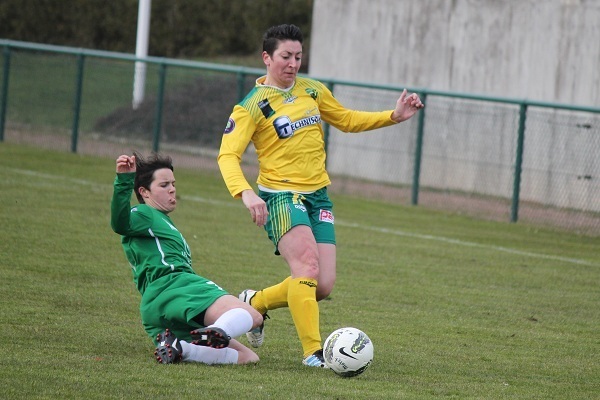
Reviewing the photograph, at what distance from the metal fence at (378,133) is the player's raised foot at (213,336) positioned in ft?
30.7

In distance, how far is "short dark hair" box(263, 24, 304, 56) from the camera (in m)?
6.92

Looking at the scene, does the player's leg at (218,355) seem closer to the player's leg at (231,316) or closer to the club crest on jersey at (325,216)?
the player's leg at (231,316)

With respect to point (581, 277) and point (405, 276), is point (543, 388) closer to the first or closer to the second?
point (405, 276)

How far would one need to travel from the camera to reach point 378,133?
18.8 m

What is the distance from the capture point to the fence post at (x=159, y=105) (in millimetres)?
18547

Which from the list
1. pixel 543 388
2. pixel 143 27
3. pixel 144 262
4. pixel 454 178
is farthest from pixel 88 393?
pixel 143 27

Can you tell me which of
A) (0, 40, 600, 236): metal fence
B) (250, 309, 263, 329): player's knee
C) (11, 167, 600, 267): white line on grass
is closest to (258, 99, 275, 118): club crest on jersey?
(250, 309, 263, 329): player's knee

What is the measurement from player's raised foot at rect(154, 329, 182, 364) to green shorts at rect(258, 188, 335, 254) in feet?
2.93

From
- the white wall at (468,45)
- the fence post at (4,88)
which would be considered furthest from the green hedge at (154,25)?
the fence post at (4,88)

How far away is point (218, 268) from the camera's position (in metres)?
10.3

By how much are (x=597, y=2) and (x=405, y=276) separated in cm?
820

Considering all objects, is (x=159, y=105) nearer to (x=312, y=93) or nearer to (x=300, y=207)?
(x=312, y=93)

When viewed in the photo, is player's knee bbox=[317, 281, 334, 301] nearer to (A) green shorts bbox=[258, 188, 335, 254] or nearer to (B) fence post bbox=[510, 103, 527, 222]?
(A) green shorts bbox=[258, 188, 335, 254]

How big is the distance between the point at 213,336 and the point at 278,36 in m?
1.92
